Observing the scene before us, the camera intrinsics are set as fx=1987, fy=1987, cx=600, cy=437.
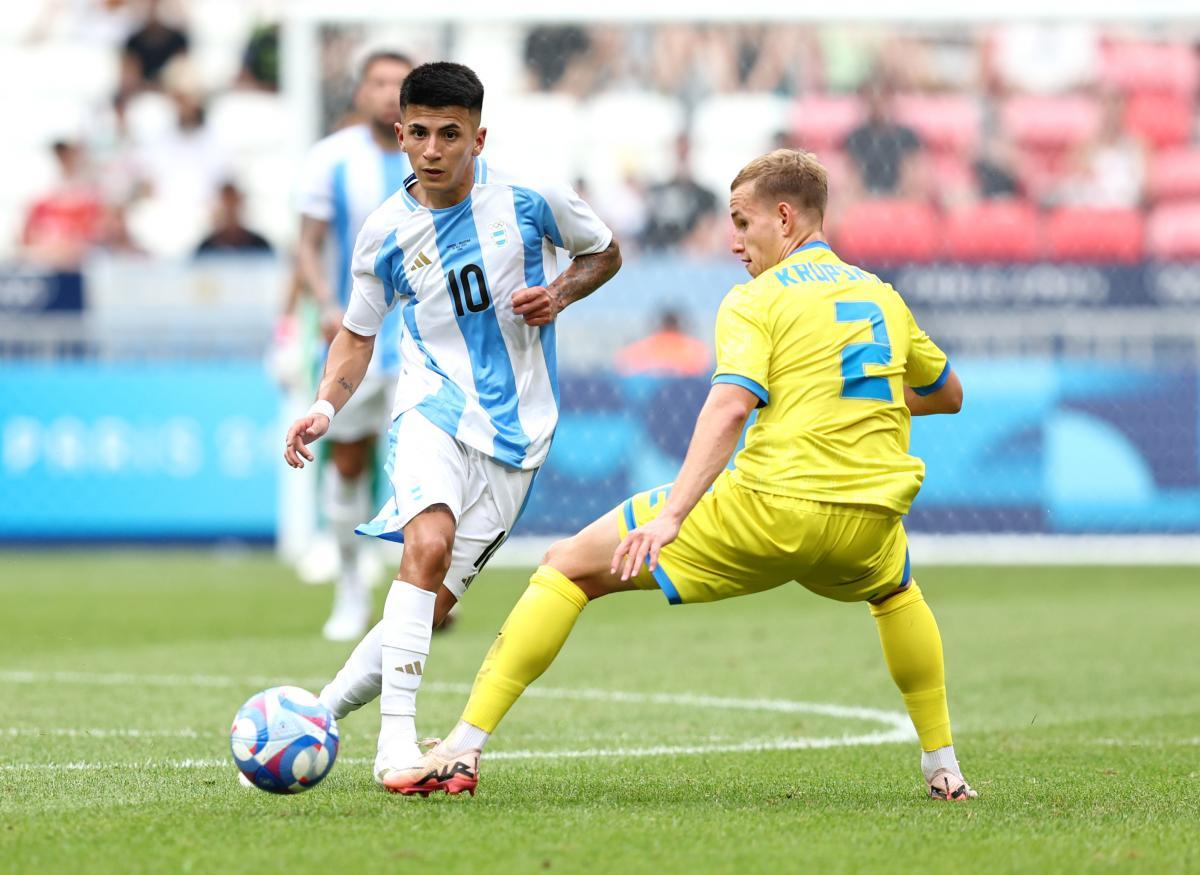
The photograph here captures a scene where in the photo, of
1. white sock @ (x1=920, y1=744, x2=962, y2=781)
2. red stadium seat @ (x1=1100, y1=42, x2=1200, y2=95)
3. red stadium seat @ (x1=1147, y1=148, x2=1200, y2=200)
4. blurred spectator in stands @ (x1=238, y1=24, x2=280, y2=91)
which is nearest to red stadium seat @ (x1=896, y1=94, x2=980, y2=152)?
red stadium seat @ (x1=1100, y1=42, x2=1200, y2=95)

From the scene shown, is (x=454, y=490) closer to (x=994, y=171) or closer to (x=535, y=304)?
(x=535, y=304)

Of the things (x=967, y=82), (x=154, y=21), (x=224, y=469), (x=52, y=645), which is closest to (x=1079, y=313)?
(x=967, y=82)

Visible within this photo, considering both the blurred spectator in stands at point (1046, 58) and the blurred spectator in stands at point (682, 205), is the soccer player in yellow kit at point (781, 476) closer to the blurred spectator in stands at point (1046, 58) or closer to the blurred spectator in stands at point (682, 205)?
the blurred spectator in stands at point (682, 205)

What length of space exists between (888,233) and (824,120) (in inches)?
39.1

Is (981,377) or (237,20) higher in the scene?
(237,20)

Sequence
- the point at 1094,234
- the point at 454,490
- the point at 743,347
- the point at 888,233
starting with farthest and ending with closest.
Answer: the point at 1094,234 < the point at 888,233 < the point at 454,490 < the point at 743,347

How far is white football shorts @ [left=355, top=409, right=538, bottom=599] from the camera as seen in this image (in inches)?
207

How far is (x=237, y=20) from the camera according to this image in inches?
885

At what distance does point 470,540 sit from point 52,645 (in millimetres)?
4283

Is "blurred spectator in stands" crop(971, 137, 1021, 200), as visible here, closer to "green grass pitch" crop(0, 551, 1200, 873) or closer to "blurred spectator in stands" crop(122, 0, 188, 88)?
"green grass pitch" crop(0, 551, 1200, 873)

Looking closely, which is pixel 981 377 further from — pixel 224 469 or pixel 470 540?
pixel 470 540

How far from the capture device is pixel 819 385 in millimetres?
4805

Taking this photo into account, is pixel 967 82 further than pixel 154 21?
No

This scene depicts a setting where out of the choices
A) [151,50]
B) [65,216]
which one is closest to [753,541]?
[65,216]
